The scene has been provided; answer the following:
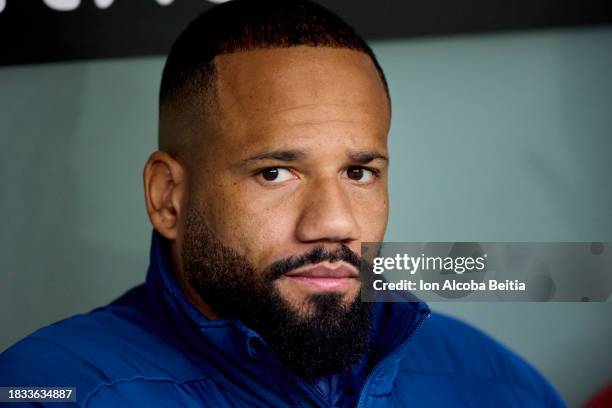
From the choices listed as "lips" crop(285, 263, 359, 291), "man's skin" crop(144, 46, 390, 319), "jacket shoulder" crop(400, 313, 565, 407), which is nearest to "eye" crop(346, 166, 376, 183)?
"man's skin" crop(144, 46, 390, 319)

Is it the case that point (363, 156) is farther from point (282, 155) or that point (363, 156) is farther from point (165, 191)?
point (165, 191)

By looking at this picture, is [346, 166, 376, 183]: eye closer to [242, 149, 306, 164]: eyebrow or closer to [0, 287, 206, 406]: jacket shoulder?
[242, 149, 306, 164]: eyebrow

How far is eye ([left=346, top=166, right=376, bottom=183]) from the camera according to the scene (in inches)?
36.7

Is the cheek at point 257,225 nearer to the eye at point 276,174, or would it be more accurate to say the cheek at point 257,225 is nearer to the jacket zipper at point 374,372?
the eye at point 276,174

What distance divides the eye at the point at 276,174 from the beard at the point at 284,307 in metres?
0.09

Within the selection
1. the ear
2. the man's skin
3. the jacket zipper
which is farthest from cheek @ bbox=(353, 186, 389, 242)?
the ear

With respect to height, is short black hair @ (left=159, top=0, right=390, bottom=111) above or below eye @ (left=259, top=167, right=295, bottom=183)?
above

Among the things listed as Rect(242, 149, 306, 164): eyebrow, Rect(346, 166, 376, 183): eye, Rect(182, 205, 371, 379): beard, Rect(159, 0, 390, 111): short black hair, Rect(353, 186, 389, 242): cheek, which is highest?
Rect(159, 0, 390, 111): short black hair

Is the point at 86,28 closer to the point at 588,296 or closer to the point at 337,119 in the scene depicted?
the point at 337,119

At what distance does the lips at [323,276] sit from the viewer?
873 millimetres

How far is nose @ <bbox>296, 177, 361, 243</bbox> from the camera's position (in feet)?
2.79

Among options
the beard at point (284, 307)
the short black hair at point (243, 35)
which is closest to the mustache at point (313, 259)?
the beard at point (284, 307)

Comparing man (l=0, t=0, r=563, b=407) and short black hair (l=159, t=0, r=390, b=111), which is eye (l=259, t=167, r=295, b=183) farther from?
short black hair (l=159, t=0, r=390, b=111)

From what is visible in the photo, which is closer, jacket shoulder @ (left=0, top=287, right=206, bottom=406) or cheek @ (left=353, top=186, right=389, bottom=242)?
jacket shoulder @ (left=0, top=287, right=206, bottom=406)
